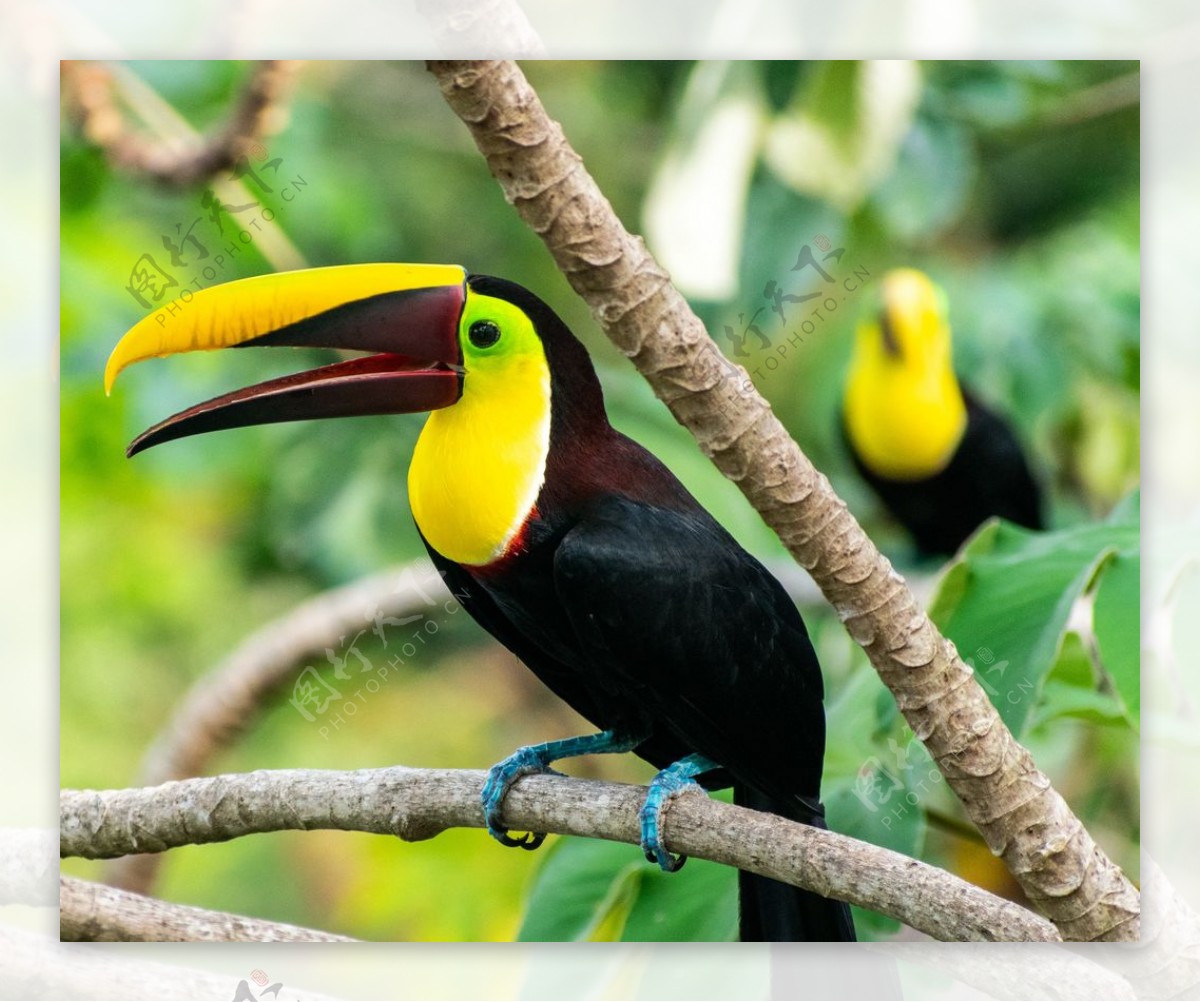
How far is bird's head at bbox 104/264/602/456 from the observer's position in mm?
1736

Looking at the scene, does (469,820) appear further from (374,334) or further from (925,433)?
(925,433)

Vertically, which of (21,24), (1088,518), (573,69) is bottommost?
(1088,518)

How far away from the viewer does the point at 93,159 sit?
198 cm

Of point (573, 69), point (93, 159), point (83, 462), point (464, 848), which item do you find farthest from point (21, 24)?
point (464, 848)

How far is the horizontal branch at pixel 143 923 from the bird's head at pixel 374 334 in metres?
0.65

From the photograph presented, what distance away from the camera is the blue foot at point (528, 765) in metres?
1.75

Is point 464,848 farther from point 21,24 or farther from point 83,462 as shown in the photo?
point 21,24

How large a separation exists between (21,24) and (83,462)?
24.7 inches
